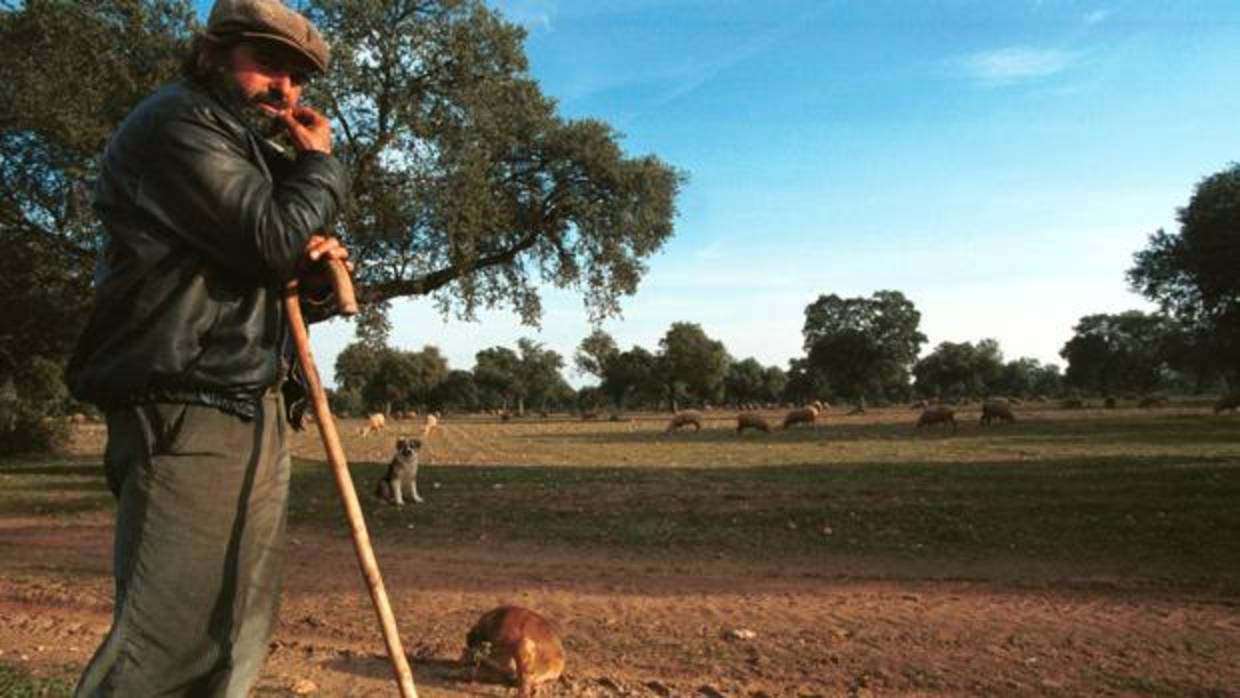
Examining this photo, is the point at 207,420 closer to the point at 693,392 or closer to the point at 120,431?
the point at 120,431

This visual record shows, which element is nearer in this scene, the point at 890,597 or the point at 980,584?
the point at 890,597

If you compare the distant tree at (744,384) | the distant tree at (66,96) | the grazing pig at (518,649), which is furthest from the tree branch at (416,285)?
the distant tree at (744,384)

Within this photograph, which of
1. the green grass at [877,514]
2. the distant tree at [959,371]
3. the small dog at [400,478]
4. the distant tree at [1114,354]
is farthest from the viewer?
the distant tree at [959,371]

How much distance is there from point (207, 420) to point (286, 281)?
16.3 inches

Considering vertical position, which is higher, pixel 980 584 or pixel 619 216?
pixel 619 216

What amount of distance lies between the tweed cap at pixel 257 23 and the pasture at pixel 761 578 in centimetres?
410

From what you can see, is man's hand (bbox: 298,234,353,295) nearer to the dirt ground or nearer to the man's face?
the man's face

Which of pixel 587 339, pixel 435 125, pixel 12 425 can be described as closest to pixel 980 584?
pixel 435 125

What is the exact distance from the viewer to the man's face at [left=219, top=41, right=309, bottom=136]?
2502 millimetres

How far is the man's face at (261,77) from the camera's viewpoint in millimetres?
2502

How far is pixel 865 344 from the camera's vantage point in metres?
98.1

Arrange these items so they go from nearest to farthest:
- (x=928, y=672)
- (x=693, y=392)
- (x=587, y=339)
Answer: (x=928, y=672) < (x=587, y=339) < (x=693, y=392)

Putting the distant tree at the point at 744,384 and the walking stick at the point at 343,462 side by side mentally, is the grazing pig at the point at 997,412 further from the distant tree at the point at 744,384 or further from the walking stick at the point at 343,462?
the distant tree at the point at 744,384

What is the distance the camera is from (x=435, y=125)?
1717cm
